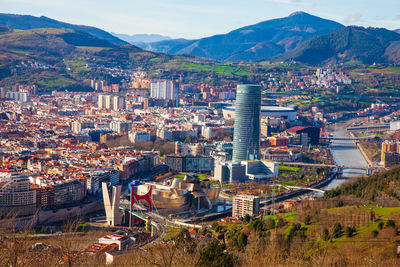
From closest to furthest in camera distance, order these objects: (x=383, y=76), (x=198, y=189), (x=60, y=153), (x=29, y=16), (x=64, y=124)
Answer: (x=198, y=189), (x=60, y=153), (x=64, y=124), (x=383, y=76), (x=29, y=16)

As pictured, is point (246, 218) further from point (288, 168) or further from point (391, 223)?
point (288, 168)

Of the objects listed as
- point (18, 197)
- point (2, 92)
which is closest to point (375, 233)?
point (18, 197)

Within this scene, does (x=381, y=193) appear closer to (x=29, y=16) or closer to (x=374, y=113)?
(x=374, y=113)

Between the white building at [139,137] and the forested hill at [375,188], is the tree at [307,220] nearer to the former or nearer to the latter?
the forested hill at [375,188]

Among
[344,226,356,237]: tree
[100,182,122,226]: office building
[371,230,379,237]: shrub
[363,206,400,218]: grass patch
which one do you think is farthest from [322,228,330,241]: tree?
[100,182,122,226]: office building

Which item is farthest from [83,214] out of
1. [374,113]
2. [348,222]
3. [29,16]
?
[29,16]

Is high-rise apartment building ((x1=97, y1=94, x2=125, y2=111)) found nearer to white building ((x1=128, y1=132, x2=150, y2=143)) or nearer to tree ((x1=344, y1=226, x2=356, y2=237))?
white building ((x1=128, y1=132, x2=150, y2=143))

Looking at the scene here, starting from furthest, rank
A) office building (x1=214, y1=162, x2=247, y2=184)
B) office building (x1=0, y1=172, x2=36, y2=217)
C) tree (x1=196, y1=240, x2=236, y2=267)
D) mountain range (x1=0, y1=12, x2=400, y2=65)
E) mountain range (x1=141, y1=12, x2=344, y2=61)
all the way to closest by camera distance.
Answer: mountain range (x1=141, y1=12, x2=344, y2=61)
mountain range (x1=0, y1=12, x2=400, y2=65)
office building (x1=214, y1=162, x2=247, y2=184)
office building (x1=0, y1=172, x2=36, y2=217)
tree (x1=196, y1=240, x2=236, y2=267)
